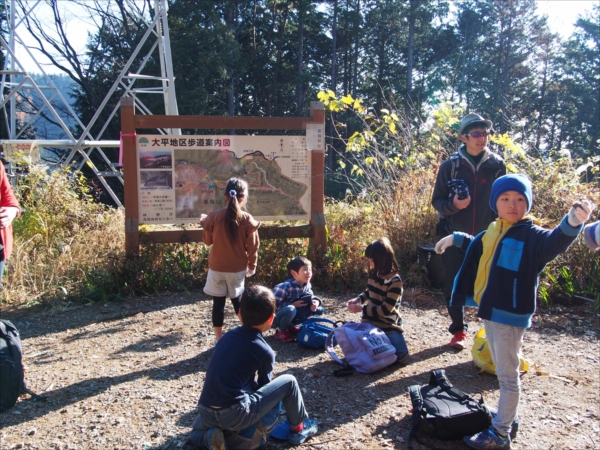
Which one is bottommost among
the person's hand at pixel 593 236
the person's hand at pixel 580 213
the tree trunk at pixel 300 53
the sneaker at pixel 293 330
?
the sneaker at pixel 293 330

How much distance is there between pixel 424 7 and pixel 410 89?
565cm

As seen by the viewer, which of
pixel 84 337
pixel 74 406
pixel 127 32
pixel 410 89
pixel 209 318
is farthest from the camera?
pixel 410 89

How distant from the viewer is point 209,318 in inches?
209

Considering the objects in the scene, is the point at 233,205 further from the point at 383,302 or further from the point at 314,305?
the point at 383,302

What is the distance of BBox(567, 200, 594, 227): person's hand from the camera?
7.63 ft

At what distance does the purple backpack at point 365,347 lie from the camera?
3832mm

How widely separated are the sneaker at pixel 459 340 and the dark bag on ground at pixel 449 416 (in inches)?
52.1

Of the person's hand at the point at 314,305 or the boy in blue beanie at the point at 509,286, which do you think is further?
the person's hand at the point at 314,305

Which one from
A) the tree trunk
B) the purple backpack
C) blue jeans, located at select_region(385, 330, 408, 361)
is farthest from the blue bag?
the tree trunk

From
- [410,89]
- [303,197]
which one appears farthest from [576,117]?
[303,197]

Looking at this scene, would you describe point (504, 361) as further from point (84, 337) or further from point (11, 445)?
point (84, 337)

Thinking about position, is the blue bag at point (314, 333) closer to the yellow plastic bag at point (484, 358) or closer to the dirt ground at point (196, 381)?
the dirt ground at point (196, 381)

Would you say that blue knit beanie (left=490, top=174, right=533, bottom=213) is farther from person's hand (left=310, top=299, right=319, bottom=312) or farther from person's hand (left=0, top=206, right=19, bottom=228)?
person's hand (left=0, top=206, right=19, bottom=228)

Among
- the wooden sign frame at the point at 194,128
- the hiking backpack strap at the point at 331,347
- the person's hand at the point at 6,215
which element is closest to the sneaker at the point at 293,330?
the hiking backpack strap at the point at 331,347
